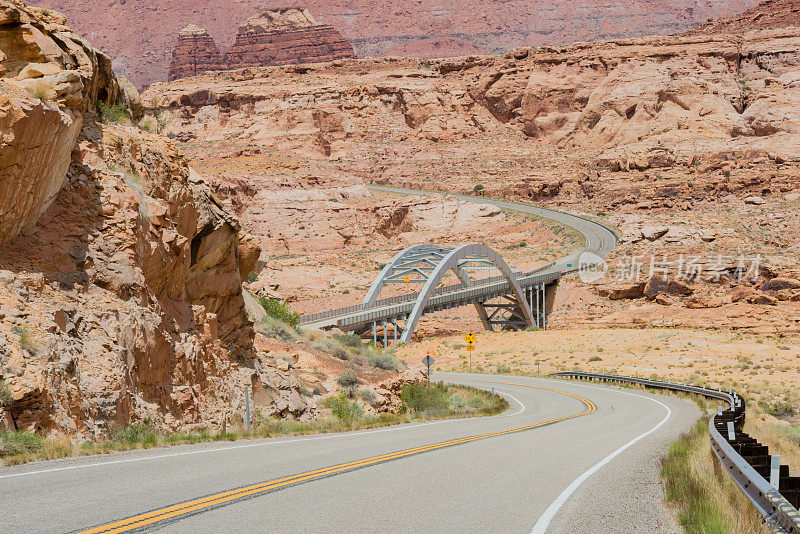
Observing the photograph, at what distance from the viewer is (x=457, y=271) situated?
67.3 m

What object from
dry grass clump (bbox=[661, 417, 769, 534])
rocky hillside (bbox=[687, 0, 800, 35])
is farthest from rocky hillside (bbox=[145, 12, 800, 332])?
dry grass clump (bbox=[661, 417, 769, 534])

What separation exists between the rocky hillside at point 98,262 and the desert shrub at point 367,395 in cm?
746

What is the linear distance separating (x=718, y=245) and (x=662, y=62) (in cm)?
5468

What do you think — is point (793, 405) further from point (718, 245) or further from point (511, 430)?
point (718, 245)

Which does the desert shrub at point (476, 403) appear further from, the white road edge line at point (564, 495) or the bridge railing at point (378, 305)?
the bridge railing at point (378, 305)

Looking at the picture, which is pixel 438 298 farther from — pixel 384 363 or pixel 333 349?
pixel 333 349

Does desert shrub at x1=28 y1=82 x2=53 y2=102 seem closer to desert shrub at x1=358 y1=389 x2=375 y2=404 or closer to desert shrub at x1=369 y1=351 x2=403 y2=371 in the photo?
desert shrub at x1=358 y1=389 x2=375 y2=404

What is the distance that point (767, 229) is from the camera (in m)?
76.4

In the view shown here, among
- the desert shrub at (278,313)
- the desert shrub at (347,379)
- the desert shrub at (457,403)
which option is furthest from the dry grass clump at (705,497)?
the desert shrub at (278,313)

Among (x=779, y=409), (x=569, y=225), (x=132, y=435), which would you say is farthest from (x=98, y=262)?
(x=569, y=225)

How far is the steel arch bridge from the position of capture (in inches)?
2183

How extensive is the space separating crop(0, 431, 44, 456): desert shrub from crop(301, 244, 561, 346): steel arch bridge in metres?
38.6

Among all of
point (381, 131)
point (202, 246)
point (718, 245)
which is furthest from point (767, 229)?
point (202, 246)

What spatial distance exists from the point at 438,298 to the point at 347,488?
5324 centimetres
